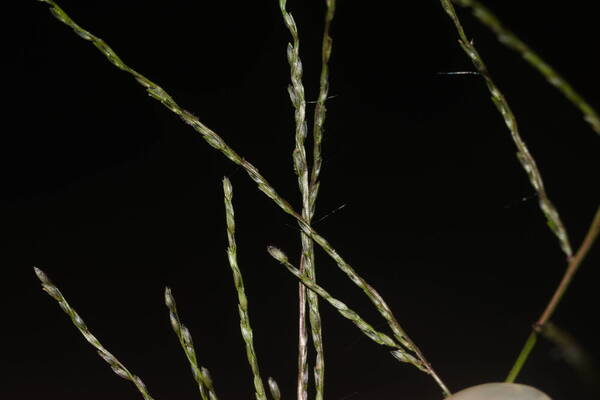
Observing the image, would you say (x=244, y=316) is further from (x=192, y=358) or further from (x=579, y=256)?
(x=579, y=256)

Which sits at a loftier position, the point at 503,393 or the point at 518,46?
the point at 518,46

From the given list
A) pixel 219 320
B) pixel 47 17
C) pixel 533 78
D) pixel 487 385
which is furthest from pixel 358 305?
pixel 487 385

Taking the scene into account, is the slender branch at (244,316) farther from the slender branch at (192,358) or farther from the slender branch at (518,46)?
the slender branch at (518,46)

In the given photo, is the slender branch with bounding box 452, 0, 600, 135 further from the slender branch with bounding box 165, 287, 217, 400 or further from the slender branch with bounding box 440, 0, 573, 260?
the slender branch with bounding box 165, 287, 217, 400

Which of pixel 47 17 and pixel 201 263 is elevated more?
pixel 47 17

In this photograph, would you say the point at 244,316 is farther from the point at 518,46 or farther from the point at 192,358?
the point at 518,46

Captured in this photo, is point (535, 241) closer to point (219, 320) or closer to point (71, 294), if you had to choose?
point (219, 320)

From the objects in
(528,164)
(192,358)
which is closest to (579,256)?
(528,164)

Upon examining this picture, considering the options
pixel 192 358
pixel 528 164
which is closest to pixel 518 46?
pixel 528 164
